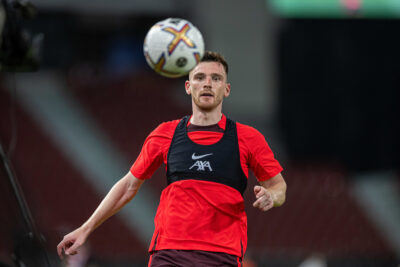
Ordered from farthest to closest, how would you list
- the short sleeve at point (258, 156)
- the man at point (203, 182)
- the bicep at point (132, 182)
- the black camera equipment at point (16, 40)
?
the black camera equipment at point (16, 40) < the bicep at point (132, 182) < the short sleeve at point (258, 156) < the man at point (203, 182)

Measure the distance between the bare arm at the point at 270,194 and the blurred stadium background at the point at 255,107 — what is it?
402 inches

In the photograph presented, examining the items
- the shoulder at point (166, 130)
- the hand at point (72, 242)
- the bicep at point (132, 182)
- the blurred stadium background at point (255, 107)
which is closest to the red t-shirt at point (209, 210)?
the shoulder at point (166, 130)

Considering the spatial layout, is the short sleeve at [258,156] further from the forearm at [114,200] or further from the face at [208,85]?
the forearm at [114,200]

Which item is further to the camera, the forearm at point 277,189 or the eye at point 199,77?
the eye at point 199,77

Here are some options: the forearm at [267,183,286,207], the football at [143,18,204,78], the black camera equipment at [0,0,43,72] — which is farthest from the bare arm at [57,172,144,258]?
the black camera equipment at [0,0,43,72]

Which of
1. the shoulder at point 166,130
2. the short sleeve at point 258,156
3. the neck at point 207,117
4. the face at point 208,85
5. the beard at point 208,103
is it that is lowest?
the short sleeve at point 258,156

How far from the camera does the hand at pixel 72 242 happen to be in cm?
472

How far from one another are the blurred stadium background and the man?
397 inches

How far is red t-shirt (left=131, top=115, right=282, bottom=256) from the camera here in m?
4.43

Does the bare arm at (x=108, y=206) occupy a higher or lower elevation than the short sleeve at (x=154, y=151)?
lower

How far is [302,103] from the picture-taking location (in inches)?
703

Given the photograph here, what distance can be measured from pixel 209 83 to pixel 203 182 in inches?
27.5

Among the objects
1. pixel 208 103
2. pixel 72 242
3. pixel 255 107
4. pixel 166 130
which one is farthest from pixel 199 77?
pixel 255 107

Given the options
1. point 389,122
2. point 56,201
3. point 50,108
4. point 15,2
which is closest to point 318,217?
point 389,122
